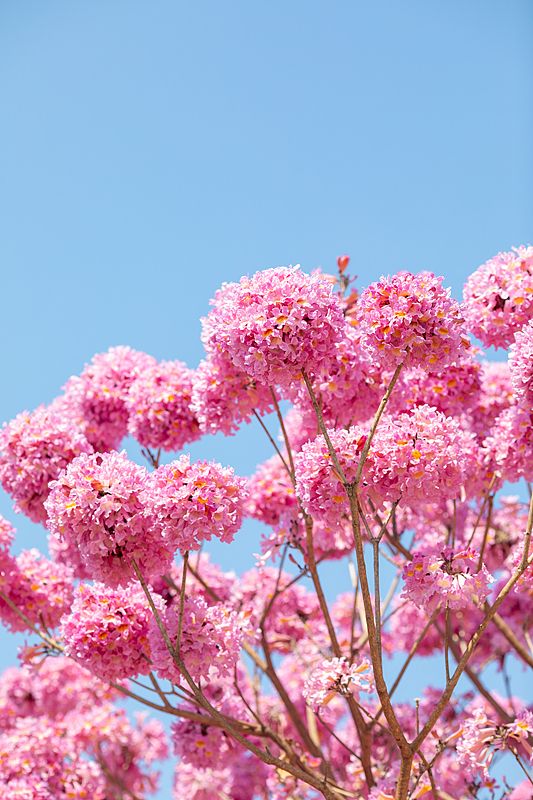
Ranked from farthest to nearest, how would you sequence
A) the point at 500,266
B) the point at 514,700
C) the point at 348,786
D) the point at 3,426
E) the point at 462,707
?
the point at 514,700
the point at 462,707
the point at 348,786
the point at 3,426
the point at 500,266

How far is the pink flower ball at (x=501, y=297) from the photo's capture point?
555 centimetres

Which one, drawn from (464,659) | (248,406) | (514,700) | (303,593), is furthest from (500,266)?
(514,700)

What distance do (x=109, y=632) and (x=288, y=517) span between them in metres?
1.60

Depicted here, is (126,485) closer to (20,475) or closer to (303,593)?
(20,475)

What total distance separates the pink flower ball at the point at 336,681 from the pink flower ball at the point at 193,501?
0.94 meters

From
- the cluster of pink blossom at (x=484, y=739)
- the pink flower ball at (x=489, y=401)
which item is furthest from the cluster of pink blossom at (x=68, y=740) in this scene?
the pink flower ball at (x=489, y=401)

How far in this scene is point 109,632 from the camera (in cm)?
516

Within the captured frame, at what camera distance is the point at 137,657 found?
5262 mm

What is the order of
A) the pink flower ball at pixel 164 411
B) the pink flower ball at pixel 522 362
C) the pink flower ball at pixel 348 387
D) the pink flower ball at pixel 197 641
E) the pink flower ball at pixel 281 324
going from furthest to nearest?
the pink flower ball at pixel 164 411 → the pink flower ball at pixel 348 387 → the pink flower ball at pixel 197 641 → the pink flower ball at pixel 522 362 → the pink flower ball at pixel 281 324

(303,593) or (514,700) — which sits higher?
(303,593)

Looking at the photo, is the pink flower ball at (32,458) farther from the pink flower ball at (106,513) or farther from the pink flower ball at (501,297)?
the pink flower ball at (501,297)

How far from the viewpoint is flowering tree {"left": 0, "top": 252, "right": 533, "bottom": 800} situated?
4480mm

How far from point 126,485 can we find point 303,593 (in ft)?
15.9

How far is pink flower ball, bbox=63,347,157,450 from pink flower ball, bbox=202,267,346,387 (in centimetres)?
260
